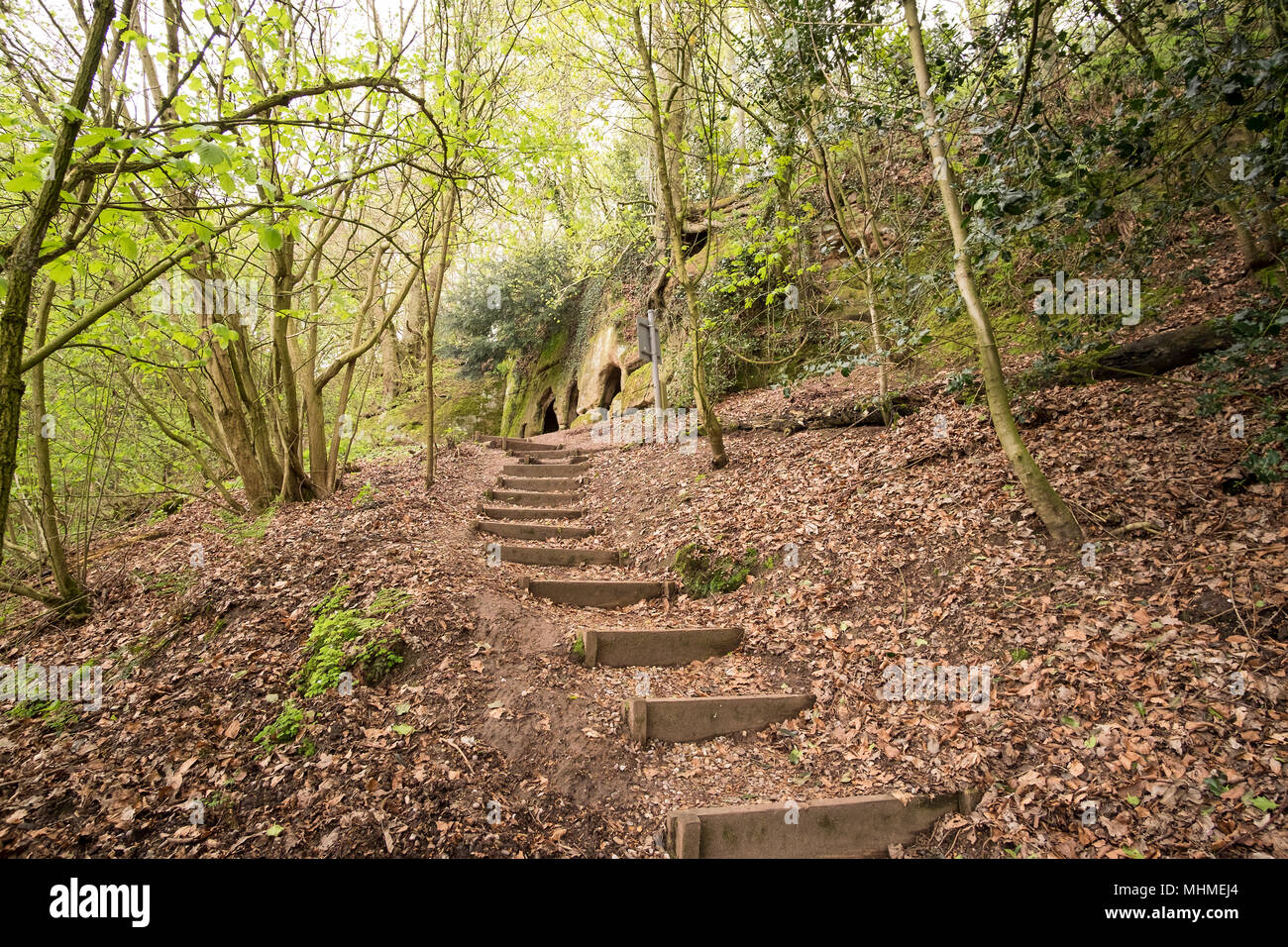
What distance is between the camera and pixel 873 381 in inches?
348

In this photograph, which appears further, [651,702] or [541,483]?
[541,483]

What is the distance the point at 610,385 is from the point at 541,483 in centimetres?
685

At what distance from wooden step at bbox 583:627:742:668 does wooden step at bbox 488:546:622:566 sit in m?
1.99

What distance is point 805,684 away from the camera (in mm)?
4211

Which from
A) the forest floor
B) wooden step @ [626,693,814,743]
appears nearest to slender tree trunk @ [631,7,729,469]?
the forest floor

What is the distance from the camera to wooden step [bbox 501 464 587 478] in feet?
33.4

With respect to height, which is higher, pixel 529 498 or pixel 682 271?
pixel 682 271

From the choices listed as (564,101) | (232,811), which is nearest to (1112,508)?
(232,811)

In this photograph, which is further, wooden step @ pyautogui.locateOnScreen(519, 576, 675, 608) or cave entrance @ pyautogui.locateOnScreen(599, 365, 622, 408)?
cave entrance @ pyautogui.locateOnScreen(599, 365, 622, 408)

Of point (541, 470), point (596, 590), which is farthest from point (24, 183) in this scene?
point (541, 470)

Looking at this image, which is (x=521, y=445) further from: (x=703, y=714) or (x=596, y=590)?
(x=703, y=714)

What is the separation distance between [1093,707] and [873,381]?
651 centimetres

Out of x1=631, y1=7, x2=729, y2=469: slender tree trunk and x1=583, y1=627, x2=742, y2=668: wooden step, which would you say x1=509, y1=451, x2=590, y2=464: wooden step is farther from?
x1=583, y1=627, x2=742, y2=668: wooden step

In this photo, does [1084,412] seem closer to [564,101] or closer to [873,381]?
[873,381]
